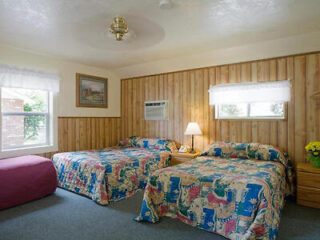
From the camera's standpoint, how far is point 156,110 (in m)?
4.84

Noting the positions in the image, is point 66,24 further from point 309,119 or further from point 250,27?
point 309,119

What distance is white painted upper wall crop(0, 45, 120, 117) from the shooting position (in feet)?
12.0

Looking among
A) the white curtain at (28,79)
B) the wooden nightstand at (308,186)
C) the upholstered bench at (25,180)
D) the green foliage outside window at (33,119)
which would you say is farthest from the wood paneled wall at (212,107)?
the upholstered bench at (25,180)

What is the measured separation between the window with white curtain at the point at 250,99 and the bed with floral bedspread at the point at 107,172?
135 cm

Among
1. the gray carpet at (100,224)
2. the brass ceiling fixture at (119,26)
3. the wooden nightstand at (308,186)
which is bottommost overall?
the gray carpet at (100,224)

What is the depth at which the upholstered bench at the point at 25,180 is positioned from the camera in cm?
287

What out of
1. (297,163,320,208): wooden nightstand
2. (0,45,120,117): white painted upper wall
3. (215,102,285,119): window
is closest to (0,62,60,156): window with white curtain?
(0,45,120,117): white painted upper wall

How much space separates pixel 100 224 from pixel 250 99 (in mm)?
2862

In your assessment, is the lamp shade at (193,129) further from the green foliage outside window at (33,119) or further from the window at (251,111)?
the green foliage outside window at (33,119)

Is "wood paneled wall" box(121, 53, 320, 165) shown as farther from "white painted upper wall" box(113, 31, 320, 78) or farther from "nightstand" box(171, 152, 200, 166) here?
"nightstand" box(171, 152, 200, 166)

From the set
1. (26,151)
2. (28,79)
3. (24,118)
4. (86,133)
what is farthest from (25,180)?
(86,133)

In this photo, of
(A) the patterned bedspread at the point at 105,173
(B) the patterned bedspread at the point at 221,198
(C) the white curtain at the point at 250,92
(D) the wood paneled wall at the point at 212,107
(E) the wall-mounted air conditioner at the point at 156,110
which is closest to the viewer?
(B) the patterned bedspread at the point at 221,198

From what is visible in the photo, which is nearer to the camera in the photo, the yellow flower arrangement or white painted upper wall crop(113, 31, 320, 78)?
the yellow flower arrangement

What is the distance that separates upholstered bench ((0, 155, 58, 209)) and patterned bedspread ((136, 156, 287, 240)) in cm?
162
